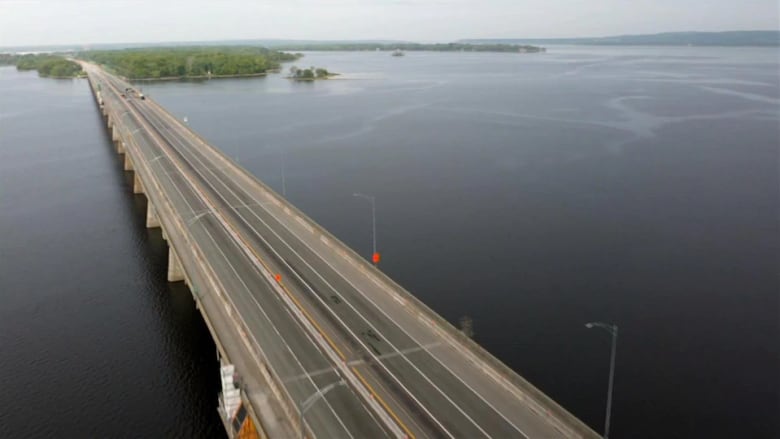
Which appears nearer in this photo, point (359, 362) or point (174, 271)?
point (359, 362)

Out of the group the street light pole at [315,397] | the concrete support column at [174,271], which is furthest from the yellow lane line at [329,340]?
the concrete support column at [174,271]

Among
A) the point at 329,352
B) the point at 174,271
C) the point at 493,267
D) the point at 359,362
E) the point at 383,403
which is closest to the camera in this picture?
the point at 383,403

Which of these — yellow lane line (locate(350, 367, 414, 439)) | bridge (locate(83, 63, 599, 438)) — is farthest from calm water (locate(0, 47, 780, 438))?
yellow lane line (locate(350, 367, 414, 439))

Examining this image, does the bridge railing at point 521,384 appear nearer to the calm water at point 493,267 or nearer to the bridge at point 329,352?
the bridge at point 329,352

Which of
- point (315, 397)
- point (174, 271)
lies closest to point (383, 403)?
point (315, 397)

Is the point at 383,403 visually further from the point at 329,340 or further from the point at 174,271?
the point at 174,271

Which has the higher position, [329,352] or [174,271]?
[329,352]

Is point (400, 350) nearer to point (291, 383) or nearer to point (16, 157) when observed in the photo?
point (291, 383)

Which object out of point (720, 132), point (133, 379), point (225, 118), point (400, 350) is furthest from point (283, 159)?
point (720, 132)
